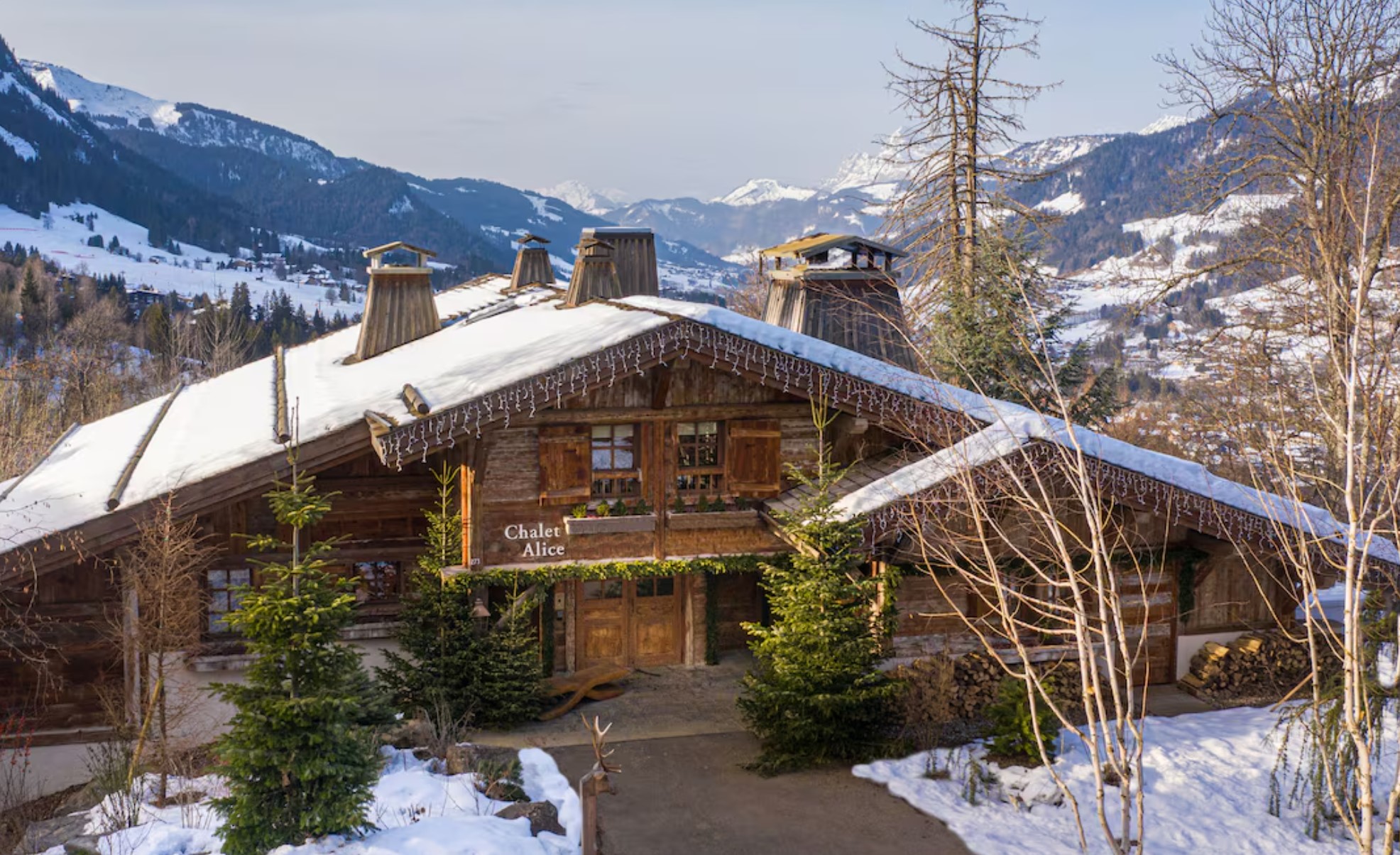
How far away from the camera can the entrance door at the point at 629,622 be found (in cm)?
1931

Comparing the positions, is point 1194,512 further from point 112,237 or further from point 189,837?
point 112,237

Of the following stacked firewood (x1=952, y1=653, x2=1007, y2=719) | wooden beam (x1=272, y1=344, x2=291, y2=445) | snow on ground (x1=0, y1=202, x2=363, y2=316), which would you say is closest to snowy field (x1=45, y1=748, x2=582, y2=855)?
wooden beam (x1=272, y1=344, x2=291, y2=445)

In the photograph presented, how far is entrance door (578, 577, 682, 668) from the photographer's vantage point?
1931 cm

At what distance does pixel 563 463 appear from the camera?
691 inches

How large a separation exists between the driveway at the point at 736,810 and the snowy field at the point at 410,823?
789 millimetres

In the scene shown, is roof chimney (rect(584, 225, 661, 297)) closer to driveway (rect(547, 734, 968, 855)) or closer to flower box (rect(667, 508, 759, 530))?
flower box (rect(667, 508, 759, 530))

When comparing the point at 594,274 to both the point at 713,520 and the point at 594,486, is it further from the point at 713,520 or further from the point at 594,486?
the point at 713,520

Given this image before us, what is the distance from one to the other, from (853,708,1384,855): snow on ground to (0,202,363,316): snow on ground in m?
129

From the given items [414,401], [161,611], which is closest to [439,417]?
[414,401]

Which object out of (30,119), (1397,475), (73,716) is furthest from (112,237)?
(1397,475)

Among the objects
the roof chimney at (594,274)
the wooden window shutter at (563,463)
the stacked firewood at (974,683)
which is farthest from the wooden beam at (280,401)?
the stacked firewood at (974,683)

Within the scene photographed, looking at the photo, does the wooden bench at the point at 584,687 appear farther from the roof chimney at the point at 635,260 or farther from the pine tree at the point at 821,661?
the roof chimney at the point at 635,260

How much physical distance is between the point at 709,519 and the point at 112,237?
179 metres

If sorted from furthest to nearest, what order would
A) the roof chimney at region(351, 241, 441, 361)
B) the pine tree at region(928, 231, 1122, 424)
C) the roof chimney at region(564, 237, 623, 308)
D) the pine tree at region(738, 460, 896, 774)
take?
1. the roof chimney at region(351, 241, 441, 361)
2. the roof chimney at region(564, 237, 623, 308)
3. the pine tree at region(928, 231, 1122, 424)
4. the pine tree at region(738, 460, 896, 774)
